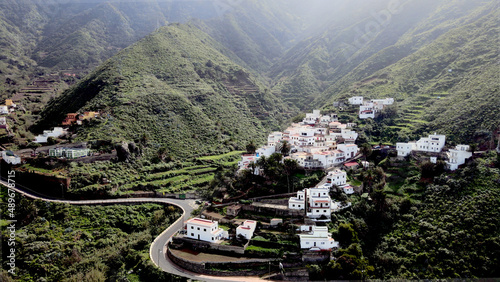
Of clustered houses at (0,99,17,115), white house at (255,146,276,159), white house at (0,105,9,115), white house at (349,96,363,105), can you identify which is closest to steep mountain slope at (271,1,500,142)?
white house at (349,96,363,105)

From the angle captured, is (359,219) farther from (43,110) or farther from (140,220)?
(43,110)

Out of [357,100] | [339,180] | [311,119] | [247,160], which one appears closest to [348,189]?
[339,180]

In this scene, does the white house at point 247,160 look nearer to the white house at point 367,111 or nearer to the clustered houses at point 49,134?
the white house at point 367,111

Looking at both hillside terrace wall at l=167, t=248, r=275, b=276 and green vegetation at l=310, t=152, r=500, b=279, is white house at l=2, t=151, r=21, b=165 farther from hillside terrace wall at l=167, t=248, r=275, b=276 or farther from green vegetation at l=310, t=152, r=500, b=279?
green vegetation at l=310, t=152, r=500, b=279

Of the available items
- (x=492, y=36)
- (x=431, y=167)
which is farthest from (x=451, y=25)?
(x=431, y=167)

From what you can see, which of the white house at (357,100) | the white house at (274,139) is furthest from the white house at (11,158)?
the white house at (357,100)
